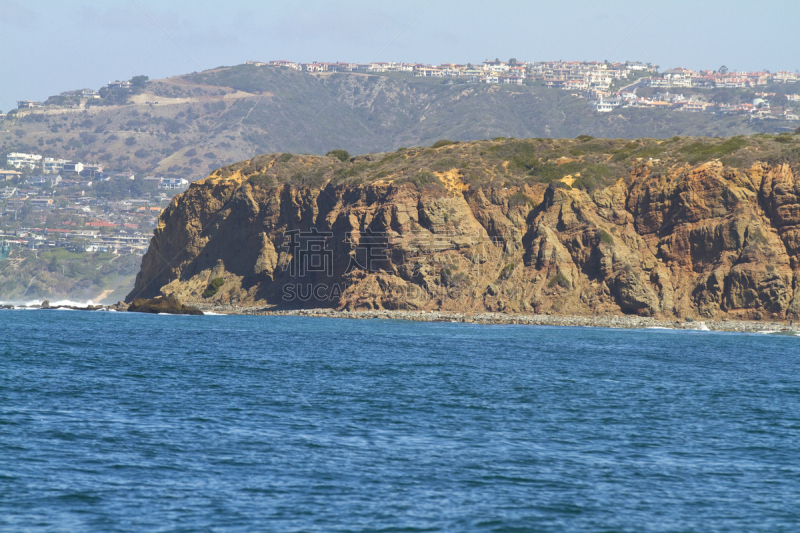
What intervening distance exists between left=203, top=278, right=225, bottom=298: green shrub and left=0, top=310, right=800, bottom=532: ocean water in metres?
57.8

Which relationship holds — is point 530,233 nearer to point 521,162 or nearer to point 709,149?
point 521,162

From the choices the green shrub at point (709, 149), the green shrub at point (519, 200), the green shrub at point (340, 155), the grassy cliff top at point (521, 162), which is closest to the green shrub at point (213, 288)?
the grassy cliff top at point (521, 162)

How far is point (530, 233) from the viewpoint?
10075 cm

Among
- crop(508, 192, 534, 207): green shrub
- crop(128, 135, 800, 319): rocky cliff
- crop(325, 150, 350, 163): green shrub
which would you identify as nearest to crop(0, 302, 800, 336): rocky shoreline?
crop(128, 135, 800, 319): rocky cliff

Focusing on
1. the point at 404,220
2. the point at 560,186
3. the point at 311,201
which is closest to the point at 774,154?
the point at 560,186

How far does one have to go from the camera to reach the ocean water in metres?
19.5

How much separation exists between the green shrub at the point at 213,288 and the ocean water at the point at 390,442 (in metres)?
57.8

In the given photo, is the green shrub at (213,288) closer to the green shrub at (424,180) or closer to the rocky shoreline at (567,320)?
the rocky shoreline at (567,320)

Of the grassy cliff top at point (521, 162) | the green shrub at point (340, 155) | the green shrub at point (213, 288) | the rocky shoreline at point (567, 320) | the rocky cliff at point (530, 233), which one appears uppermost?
the green shrub at point (340, 155)

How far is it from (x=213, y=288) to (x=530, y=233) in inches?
1684

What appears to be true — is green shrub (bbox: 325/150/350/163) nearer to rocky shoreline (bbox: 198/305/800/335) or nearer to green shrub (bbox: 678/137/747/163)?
rocky shoreline (bbox: 198/305/800/335)

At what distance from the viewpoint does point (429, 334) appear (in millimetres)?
73438

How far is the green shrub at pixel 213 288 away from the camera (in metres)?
113

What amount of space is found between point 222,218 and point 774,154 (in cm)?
7139
